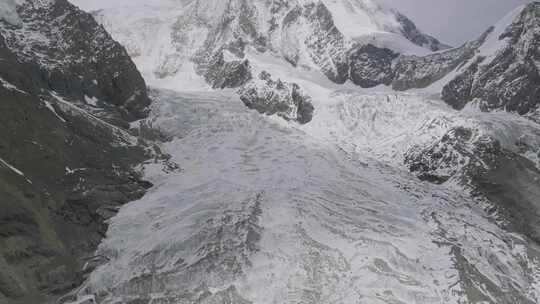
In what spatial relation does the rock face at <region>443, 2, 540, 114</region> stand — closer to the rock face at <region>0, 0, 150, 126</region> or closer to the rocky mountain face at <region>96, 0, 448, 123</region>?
the rocky mountain face at <region>96, 0, 448, 123</region>

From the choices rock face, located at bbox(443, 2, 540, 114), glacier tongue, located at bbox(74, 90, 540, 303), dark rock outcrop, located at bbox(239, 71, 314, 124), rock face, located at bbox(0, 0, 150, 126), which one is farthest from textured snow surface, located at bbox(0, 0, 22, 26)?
rock face, located at bbox(443, 2, 540, 114)

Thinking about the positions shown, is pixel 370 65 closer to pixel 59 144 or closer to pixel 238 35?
pixel 238 35

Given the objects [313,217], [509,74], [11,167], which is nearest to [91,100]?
[11,167]

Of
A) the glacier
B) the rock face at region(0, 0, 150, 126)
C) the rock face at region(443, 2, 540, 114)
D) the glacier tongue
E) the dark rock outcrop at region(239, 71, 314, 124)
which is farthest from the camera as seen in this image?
the dark rock outcrop at region(239, 71, 314, 124)

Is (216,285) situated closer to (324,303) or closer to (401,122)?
(324,303)

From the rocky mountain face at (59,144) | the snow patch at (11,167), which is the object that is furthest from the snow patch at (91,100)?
the snow patch at (11,167)

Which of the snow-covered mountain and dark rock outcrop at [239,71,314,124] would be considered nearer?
the snow-covered mountain

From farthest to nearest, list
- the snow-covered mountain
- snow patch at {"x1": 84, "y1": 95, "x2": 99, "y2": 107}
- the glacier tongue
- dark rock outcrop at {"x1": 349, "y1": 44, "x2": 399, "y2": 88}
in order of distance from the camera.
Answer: dark rock outcrop at {"x1": 349, "y1": 44, "x2": 399, "y2": 88} < snow patch at {"x1": 84, "y1": 95, "x2": 99, "y2": 107} < the snow-covered mountain < the glacier tongue
